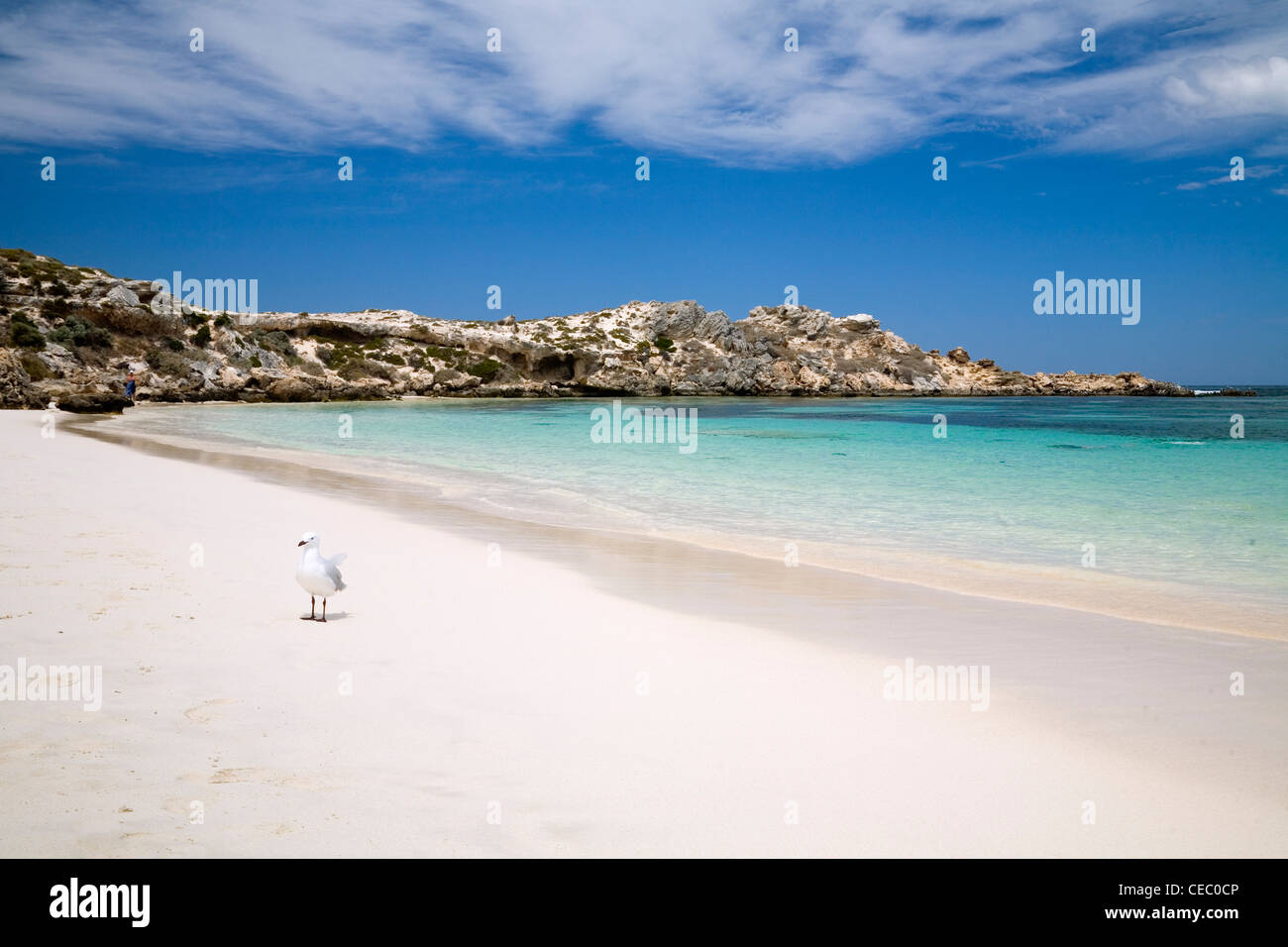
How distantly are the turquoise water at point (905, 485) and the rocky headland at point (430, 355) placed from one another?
2156 centimetres

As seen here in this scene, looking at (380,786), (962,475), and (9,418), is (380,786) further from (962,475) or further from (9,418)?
(9,418)

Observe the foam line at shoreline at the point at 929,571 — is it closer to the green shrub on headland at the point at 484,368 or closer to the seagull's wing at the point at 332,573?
the seagull's wing at the point at 332,573

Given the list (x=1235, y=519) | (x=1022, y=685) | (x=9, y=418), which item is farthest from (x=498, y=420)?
(x=1022, y=685)

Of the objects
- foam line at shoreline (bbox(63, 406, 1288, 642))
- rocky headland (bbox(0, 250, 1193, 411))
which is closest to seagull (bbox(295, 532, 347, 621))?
foam line at shoreline (bbox(63, 406, 1288, 642))

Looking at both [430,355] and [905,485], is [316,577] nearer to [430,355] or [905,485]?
[905,485]

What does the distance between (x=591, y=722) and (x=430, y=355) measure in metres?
91.6

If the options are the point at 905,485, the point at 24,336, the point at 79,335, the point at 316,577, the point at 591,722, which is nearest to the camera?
the point at 591,722

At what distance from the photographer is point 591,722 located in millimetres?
4379

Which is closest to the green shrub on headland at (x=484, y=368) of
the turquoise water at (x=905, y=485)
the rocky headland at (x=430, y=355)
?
the rocky headland at (x=430, y=355)

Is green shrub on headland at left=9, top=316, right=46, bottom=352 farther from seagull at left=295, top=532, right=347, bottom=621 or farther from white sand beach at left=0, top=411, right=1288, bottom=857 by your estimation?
seagull at left=295, top=532, right=347, bottom=621

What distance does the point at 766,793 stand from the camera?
3.62 metres

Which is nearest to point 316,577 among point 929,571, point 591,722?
point 591,722

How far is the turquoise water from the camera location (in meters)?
11.7

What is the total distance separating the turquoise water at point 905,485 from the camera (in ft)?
38.5
